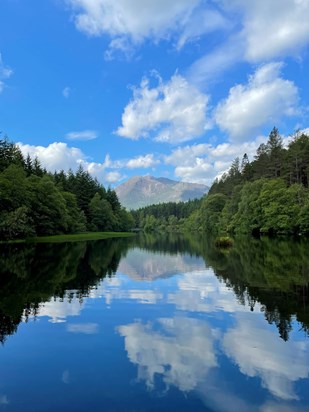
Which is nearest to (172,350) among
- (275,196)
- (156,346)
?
(156,346)

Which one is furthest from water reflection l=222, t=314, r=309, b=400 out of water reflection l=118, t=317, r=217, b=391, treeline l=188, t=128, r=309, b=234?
treeline l=188, t=128, r=309, b=234

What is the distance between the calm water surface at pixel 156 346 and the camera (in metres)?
8.73

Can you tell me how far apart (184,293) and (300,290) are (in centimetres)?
658

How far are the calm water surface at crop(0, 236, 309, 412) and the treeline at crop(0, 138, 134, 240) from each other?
4205 cm

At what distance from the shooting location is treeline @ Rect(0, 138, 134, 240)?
64081 mm

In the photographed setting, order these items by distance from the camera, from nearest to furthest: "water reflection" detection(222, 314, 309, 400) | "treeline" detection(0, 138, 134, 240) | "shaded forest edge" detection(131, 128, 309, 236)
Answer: "water reflection" detection(222, 314, 309, 400) → "treeline" detection(0, 138, 134, 240) → "shaded forest edge" detection(131, 128, 309, 236)

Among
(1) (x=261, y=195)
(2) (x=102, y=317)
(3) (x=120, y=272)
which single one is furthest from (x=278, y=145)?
(2) (x=102, y=317)

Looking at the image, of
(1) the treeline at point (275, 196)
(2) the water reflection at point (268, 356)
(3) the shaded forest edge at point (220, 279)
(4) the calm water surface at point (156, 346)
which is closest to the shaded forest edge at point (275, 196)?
(1) the treeline at point (275, 196)

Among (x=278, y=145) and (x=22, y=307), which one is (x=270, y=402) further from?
(x=278, y=145)

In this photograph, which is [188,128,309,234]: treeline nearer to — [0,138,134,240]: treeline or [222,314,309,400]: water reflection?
[0,138,134,240]: treeline

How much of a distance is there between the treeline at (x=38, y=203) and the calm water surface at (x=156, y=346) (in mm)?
42054

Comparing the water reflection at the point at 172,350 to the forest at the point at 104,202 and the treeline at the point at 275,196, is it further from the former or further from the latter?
the treeline at the point at 275,196

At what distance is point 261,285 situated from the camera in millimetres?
22766

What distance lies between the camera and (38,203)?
80.8 meters
